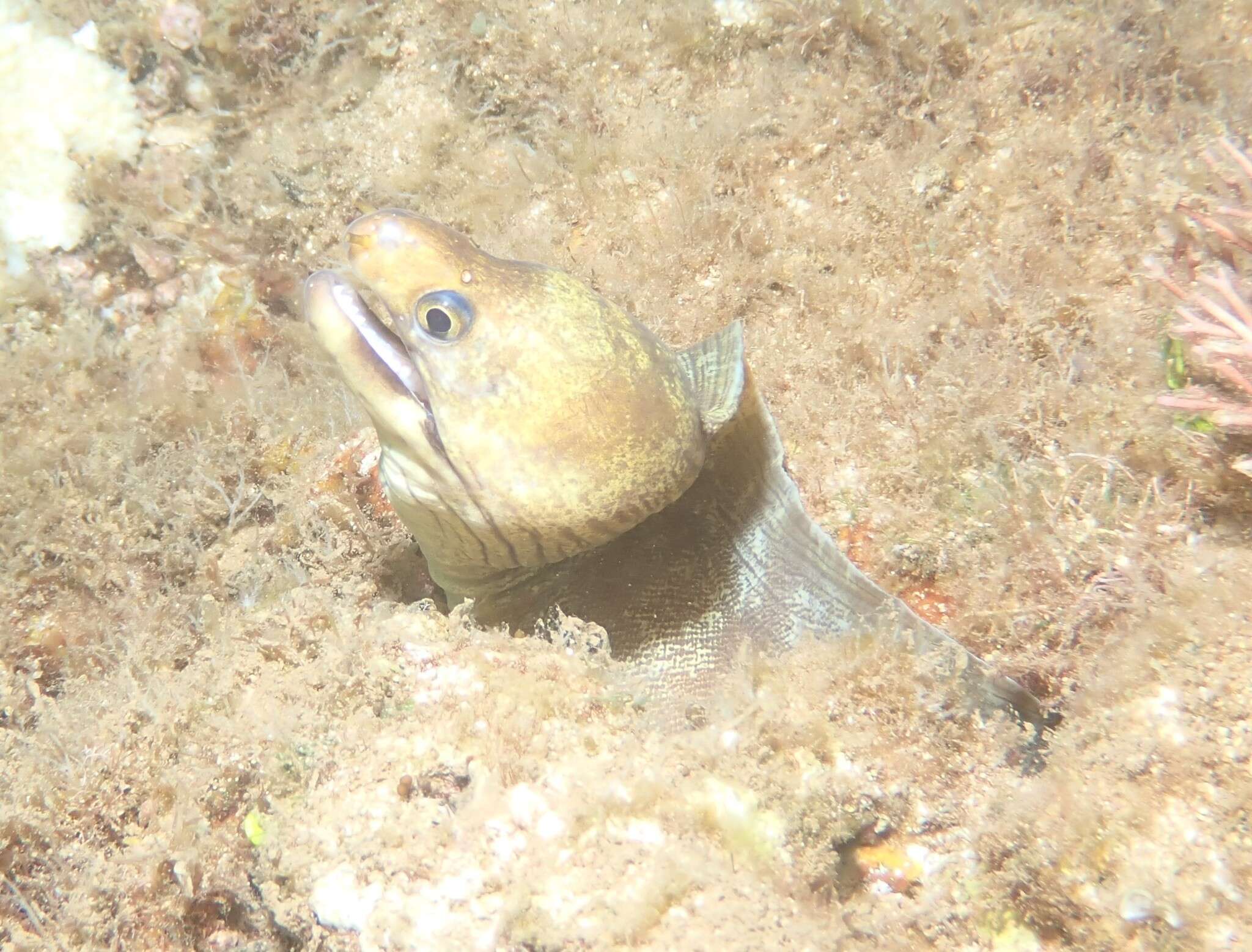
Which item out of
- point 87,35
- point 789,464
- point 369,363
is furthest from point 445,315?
point 87,35

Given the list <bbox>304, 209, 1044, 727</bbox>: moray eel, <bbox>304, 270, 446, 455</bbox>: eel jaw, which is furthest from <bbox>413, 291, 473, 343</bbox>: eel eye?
<bbox>304, 270, 446, 455</bbox>: eel jaw

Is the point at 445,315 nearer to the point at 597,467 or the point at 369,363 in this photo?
the point at 369,363

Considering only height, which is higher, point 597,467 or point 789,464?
point 597,467

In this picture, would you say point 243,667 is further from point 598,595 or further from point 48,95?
point 48,95

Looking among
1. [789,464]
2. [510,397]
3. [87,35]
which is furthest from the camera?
[87,35]

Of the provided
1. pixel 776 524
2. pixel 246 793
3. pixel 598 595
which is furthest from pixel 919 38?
pixel 246 793

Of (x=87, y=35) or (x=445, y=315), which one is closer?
(x=445, y=315)

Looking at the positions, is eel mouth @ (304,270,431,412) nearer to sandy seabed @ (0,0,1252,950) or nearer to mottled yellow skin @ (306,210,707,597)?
mottled yellow skin @ (306,210,707,597)
